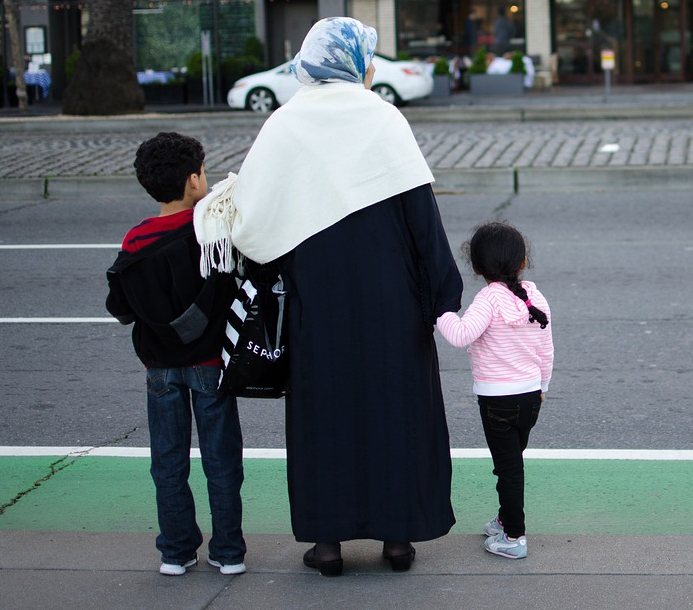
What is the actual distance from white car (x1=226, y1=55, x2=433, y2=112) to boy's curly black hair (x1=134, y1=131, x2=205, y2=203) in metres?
19.8

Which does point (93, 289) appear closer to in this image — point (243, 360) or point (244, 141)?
point (243, 360)

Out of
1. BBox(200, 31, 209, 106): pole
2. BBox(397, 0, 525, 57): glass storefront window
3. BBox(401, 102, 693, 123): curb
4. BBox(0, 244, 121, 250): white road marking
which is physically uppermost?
BBox(397, 0, 525, 57): glass storefront window

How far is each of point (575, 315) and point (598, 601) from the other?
425 cm

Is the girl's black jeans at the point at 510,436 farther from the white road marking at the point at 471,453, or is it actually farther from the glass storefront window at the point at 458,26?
the glass storefront window at the point at 458,26

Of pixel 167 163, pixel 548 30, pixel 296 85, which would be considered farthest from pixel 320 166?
pixel 548 30

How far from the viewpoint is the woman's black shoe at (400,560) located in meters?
3.62

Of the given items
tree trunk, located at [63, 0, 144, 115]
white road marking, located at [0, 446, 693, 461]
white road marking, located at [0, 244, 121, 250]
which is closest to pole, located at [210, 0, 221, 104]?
tree trunk, located at [63, 0, 144, 115]

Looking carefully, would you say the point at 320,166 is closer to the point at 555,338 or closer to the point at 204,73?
the point at 555,338

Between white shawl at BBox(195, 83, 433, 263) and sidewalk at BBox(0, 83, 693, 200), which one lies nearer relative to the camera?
white shawl at BBox(195, 83, 433, 263)

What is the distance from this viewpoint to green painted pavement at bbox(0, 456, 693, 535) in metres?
4.19

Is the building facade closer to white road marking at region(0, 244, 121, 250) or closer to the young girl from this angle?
white road marking at region(0, 244, 121, 250)

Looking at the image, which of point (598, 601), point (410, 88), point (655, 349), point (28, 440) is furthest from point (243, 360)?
point (410, 88)

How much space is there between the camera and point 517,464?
12.0 ft

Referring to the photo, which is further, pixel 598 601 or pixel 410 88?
pixel 410 88
